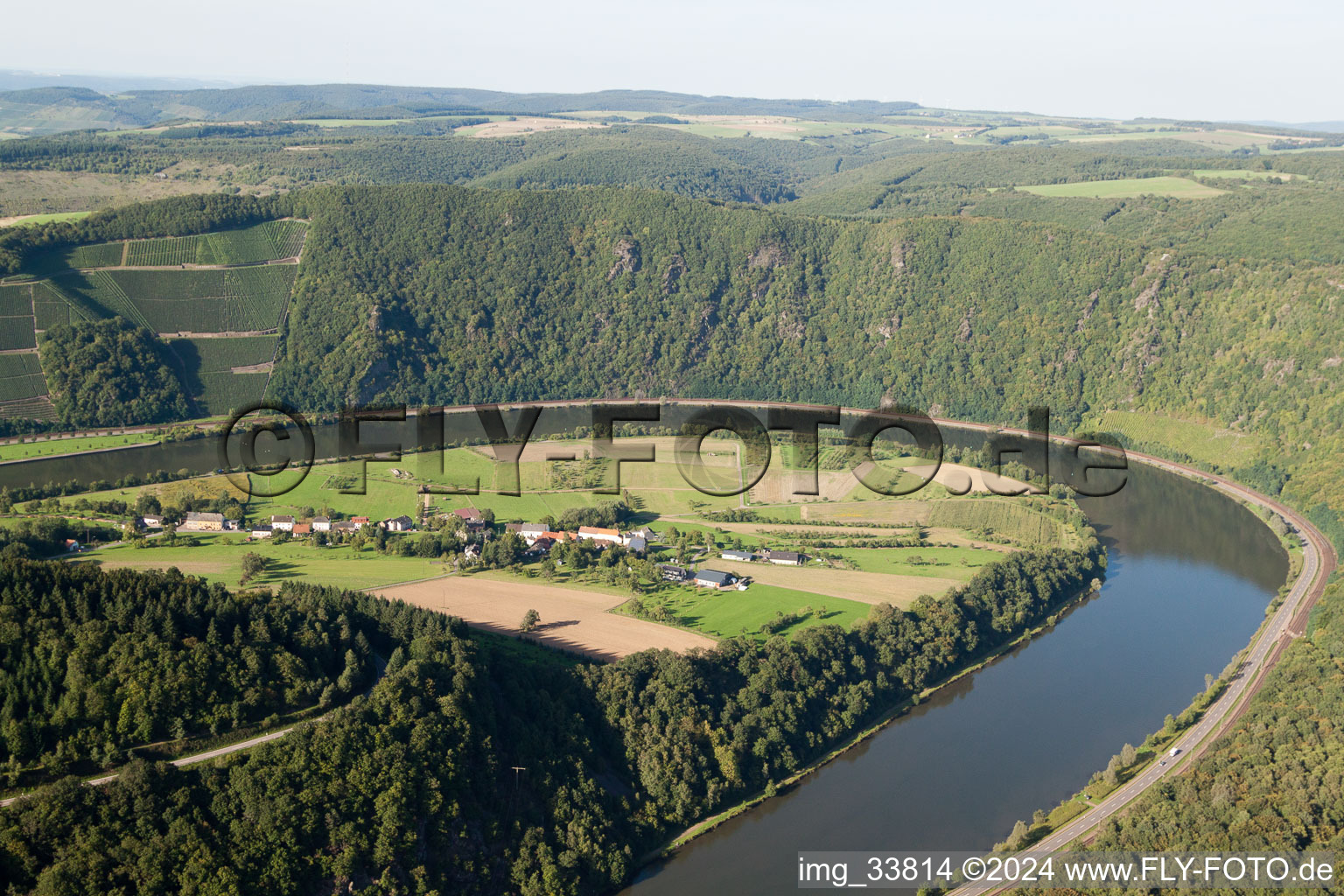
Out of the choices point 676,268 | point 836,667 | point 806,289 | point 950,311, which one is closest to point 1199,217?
point 950,311

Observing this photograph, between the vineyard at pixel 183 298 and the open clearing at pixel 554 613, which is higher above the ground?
the vineyard at pixel 183 298

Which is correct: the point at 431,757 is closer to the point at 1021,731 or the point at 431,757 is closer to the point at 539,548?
the point at 1021,731

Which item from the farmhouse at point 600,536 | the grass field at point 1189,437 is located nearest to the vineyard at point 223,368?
the farmhouse at point 600,536

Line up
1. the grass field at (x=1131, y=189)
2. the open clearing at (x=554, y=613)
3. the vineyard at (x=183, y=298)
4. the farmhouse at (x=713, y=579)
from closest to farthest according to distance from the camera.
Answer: the open clearing at (x=554, y=613) → the farmhouse at (x=713, y=579) → the vineyard at (x=183, y=298) → the grass field at (x=1131, y=189)

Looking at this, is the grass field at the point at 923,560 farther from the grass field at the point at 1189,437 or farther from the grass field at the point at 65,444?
the grass field at the point at 65,444

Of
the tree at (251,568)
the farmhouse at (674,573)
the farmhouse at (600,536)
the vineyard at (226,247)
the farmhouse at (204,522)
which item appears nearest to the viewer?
the tree at (251,568)


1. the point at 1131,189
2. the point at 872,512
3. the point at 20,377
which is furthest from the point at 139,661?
the point at 1131,189

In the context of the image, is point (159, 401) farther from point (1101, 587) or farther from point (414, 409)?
point (1101, 587)
